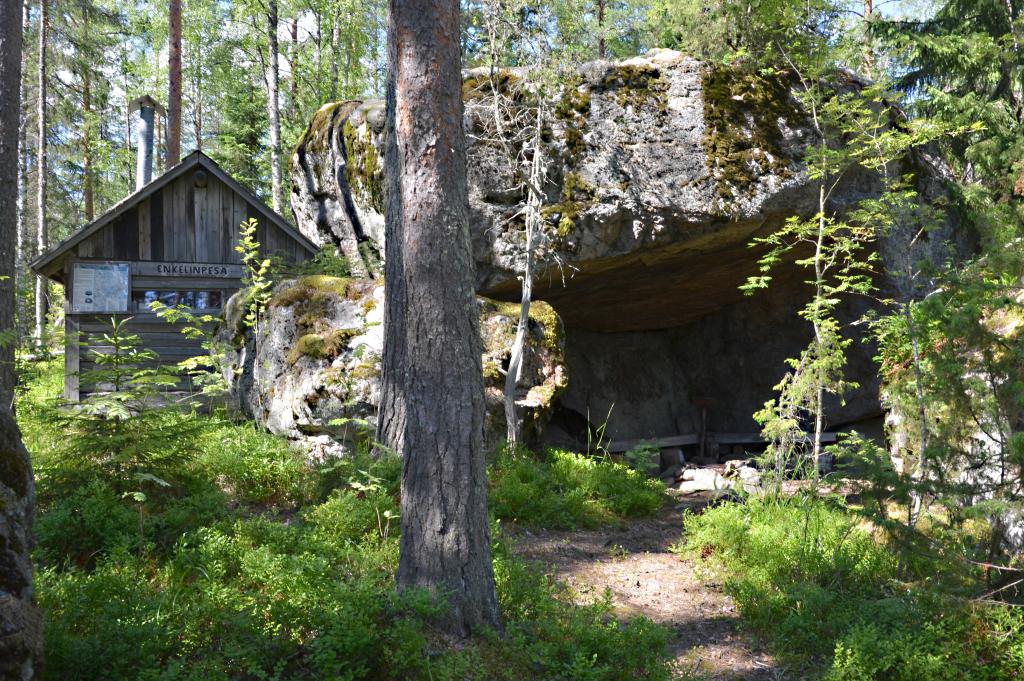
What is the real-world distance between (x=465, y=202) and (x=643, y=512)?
4.38m

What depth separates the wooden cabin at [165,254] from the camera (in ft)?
35.6

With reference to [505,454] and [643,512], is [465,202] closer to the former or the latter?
[505,454]

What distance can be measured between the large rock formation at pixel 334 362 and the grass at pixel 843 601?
2622 mm

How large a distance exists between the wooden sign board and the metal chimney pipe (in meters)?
3.34

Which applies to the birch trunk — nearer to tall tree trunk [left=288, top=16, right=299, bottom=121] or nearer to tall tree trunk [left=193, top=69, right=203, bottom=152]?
tall tree trunk [left=288, top=16, right=299, bottom=121]

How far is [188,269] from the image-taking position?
448 inches

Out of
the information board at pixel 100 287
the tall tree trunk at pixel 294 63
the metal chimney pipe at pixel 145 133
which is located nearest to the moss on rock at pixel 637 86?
the information board at pixel 100 287

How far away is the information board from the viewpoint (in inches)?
425

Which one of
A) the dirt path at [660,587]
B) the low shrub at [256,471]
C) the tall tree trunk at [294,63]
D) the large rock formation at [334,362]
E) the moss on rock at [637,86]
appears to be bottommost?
the dirt path at [660,587]

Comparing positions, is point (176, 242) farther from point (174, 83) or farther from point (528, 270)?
point (528, 270)

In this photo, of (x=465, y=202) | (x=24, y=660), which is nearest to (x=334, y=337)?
(x=465, y=202)

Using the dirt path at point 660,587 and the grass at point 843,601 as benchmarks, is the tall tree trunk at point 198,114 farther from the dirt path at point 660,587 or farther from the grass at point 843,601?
the grass at point 843,601

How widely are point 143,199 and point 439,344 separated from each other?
29.6 ft

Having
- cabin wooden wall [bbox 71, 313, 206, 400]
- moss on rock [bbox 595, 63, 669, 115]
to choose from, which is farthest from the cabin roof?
moss on rock [bbox 595, 63, 669, 115]
